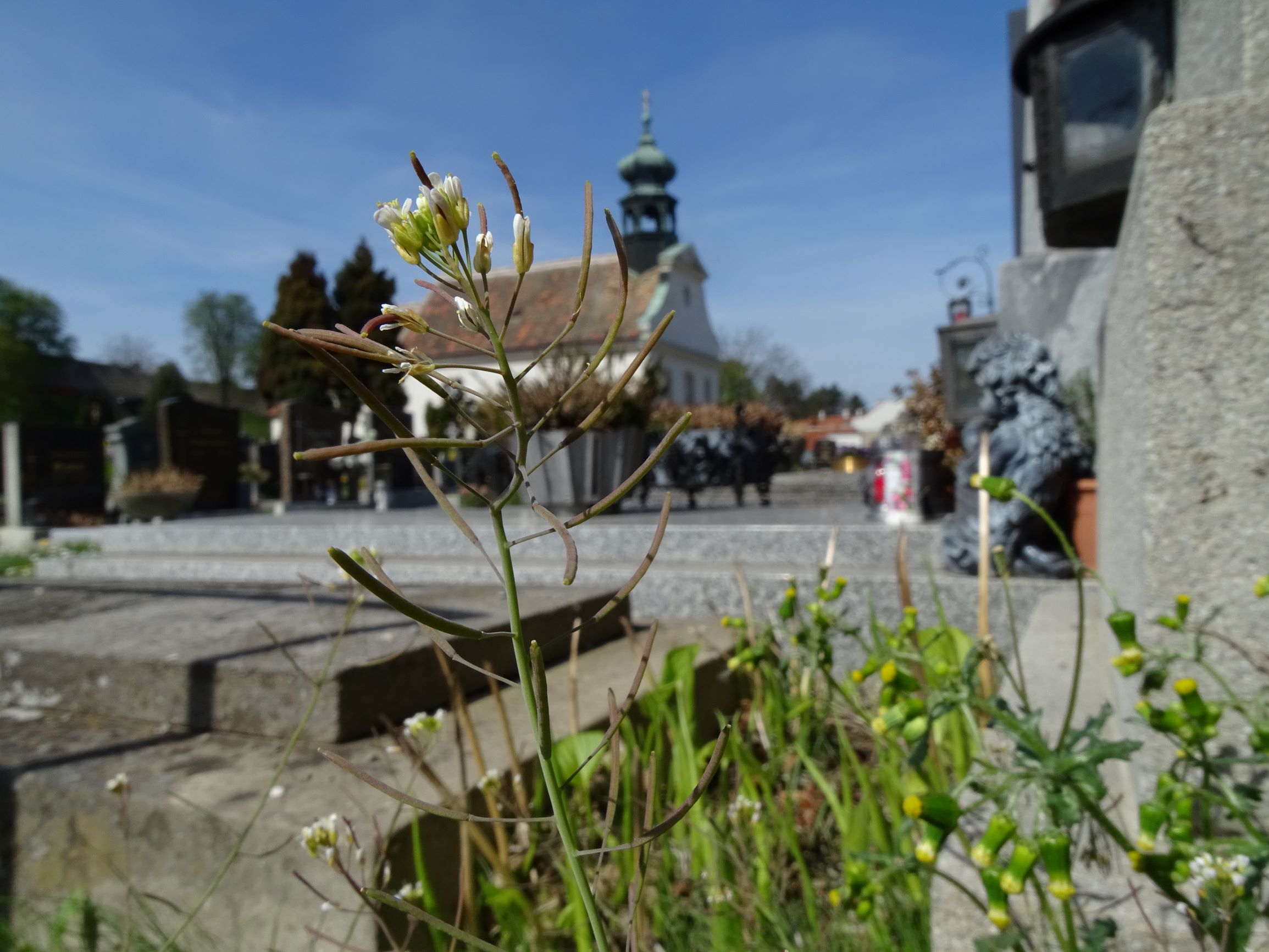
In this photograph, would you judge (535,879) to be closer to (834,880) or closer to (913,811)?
(834,880)

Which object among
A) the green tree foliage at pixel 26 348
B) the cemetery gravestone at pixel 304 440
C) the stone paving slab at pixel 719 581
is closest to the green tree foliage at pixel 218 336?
the green tree foliage at pixel 26 348

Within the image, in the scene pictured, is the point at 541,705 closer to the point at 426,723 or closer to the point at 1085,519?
the point at 426,723

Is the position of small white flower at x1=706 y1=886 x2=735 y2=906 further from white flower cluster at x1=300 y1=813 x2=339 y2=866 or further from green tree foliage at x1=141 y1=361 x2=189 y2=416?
green tree foliage at x1=141 y1=361 x2=189 y2=416

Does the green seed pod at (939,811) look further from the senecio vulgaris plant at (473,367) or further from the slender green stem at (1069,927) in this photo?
the senecio vulgaris plant at (473,367)

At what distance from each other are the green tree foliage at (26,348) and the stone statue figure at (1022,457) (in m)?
49.0

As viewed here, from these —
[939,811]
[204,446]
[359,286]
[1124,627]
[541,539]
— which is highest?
[359,286]

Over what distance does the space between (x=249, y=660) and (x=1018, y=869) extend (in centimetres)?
167

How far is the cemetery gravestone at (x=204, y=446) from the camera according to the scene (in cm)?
1253

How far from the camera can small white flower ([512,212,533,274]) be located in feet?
1.25

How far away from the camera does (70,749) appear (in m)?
1.79

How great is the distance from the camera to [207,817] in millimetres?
1364

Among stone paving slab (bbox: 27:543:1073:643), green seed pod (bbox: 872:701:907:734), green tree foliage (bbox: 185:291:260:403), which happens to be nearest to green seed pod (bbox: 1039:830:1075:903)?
green seed pod (bbox: 872:701:907:734)

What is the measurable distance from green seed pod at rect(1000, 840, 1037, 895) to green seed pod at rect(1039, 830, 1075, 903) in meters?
0.01

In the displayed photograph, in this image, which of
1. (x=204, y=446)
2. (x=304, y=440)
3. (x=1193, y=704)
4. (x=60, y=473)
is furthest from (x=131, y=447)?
(x=1193, y=704)
